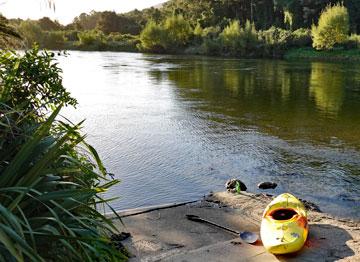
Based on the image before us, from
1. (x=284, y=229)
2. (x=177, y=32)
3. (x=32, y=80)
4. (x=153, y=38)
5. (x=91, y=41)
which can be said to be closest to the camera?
(x=32, y=80)

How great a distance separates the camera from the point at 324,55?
53219 millimetres

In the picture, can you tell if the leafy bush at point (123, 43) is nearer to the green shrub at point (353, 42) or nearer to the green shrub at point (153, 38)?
the green shrub at point (153, 38)

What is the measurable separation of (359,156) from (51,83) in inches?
396

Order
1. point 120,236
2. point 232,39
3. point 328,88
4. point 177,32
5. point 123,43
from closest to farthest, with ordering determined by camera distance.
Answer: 1. point 120,236
2. point 328,88
3. point 232,39
4. point 177,32
5. point 123,43

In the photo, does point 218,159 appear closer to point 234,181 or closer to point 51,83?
point 234,181

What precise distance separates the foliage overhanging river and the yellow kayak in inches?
78.2

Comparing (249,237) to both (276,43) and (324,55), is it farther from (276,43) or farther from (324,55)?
(276,43)

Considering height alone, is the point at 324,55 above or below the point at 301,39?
below

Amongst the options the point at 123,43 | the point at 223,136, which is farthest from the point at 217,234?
the point at 123,43

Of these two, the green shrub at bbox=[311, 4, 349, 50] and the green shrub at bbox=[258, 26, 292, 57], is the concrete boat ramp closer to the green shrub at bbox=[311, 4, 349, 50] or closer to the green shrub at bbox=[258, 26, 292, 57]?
the green shrub at bbox=[311, 4, 349, 50]

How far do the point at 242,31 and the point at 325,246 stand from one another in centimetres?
5531

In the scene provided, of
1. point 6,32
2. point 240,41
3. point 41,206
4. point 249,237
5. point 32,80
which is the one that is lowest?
point 249,237

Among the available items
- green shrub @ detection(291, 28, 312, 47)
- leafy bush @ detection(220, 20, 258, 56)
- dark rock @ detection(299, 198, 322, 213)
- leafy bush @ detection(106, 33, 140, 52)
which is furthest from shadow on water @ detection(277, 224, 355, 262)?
leafy bush @ detection(106, 33, 140, 52)

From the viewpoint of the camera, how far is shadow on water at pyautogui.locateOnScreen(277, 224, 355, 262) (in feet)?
21.6
